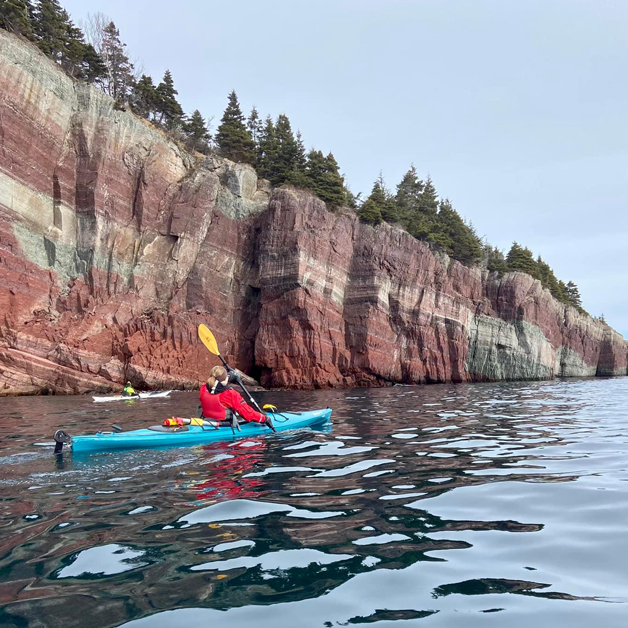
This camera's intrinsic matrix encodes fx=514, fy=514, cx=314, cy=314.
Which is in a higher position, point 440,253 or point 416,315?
point 440,253

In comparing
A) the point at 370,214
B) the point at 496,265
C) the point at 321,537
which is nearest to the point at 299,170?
the point at 370,214

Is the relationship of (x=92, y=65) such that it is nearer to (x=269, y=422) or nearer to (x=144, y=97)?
(x=144, y=97)

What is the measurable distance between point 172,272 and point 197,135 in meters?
14.8

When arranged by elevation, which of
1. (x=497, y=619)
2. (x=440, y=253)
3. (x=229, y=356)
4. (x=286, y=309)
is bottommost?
(x=497, y=619)

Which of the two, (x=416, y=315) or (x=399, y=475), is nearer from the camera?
(x=399, y=475)

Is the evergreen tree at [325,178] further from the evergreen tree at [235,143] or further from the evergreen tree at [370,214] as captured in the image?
the evergreen tree at [235,143]

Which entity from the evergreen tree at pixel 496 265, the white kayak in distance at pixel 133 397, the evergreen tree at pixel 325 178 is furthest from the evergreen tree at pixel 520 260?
the white kayak in distance at pixel 133 397

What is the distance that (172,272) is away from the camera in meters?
31.5

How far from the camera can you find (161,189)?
32.3 meters

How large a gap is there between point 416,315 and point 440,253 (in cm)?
777

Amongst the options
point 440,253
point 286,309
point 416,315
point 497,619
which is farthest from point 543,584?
point 440,253

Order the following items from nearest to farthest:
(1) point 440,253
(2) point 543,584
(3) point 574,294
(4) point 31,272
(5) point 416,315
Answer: (2) point 543,584 < (4) point 31,272 < (5) point 416,315 < (1) point 440,253 < (3) point 574,294

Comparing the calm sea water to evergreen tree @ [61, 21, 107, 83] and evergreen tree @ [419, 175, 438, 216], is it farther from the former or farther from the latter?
evergreen tree @ [419, 175, 438, 216]

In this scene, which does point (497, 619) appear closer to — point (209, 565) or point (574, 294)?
point (209, 565)
